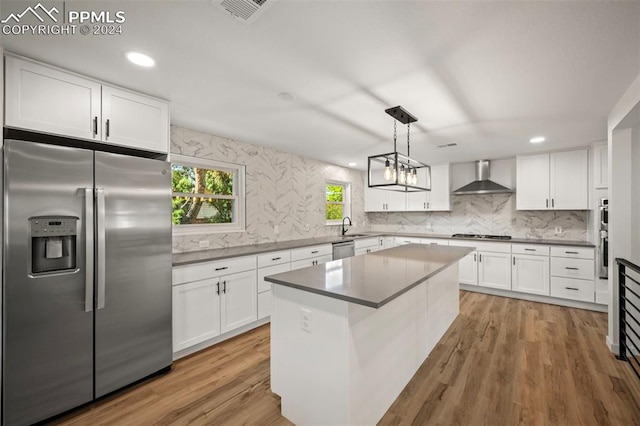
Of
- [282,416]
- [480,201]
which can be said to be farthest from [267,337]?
[480,201]

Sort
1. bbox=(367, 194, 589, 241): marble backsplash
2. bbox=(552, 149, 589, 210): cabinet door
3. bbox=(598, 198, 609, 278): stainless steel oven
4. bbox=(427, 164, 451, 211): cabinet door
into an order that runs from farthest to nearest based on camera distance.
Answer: bbox=(427, 164, 451, 211): cabinet door < bbox=(367, 194, 589, 241): marble backsplash < bbox=(552, 149, 589, 210): cabinet door < bbox=(598, 198, 609, 278): stainless steel oven

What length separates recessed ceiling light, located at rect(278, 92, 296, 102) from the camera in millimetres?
2305

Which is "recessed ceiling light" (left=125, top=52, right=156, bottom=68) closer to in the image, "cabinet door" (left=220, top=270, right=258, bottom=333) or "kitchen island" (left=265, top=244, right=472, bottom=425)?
"kitchen island" (left=265, top=244, right=472, bottom=425)

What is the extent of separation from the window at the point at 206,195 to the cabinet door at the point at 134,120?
81 cm

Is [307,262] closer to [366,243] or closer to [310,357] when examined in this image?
[366,243]

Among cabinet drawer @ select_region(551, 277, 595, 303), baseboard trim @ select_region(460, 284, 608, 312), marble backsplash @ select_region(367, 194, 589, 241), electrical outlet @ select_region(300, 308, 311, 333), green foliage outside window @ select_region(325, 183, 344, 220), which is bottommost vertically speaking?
baseboard trim @ select_region(460, 284, 608, 312)

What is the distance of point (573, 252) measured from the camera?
3.87 meters

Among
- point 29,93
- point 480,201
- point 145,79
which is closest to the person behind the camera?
point 29,93

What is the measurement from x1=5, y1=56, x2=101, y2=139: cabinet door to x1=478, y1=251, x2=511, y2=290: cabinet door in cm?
523

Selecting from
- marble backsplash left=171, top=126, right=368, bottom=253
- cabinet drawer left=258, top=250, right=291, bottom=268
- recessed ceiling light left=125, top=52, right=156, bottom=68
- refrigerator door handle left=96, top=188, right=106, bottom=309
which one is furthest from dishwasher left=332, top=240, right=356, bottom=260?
recessed ceiling light left=125, top=52, right=156, bottom=68

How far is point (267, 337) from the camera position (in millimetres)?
3008

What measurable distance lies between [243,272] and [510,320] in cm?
335

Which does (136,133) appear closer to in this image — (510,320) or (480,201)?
(510,320)

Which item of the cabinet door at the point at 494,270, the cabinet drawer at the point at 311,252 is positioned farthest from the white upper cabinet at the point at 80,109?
the cabinet door at the point at 494,270
